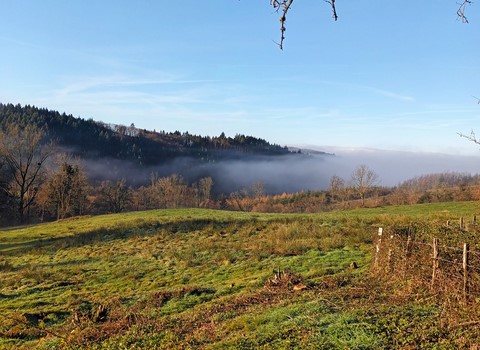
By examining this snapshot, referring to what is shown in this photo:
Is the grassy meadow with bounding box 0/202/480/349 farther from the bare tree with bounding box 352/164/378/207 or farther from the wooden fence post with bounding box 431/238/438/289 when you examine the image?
the bare tree with bounding box 352/164/378/207

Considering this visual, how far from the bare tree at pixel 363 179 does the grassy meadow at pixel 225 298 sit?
171 feet

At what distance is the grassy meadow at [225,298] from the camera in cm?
853

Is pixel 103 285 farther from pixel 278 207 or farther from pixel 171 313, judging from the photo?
pixel 278 207

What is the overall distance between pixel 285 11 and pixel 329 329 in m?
7.38

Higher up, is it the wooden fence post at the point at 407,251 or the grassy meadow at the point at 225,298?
the wooden fence post at the point at 407,251

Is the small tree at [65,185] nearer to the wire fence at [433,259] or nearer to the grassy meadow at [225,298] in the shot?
the grassy meadow at [225,298]

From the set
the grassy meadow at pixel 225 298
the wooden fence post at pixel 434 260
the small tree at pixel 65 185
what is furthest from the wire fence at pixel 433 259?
the small tree at pixel 65 185

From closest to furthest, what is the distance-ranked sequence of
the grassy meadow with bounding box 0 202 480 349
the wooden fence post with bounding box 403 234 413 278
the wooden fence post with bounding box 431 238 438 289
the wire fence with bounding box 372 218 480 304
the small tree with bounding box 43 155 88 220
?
the grassy meadow with bounding box 0 202 480 349 < the wire fence with bounding box 372 218 480 304 < the wooden fence post with bounding box 431 238 438 289 < the wooden fence post with bounding box 403 234 413 278 < the small tree with bounding box 43 155 88 220

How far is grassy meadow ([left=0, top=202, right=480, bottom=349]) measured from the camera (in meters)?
8.53

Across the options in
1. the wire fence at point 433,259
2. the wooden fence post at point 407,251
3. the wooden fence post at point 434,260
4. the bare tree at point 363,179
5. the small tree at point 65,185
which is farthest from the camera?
the bare tree at point 363,179

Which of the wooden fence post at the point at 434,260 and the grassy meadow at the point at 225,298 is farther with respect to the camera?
the wooden fence post at the point at 434,260

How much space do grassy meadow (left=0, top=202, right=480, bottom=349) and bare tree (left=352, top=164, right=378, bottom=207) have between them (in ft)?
171

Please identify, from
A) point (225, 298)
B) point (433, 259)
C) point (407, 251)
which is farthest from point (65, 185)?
point (433, 259)

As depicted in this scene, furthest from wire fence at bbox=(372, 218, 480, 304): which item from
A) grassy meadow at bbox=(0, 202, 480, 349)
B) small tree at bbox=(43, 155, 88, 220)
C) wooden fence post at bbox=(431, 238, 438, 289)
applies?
small tree at bbox=(43, 155, 88, 220)
